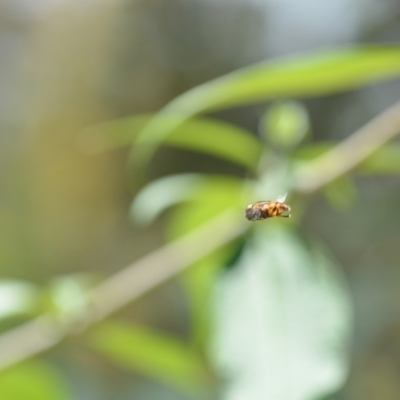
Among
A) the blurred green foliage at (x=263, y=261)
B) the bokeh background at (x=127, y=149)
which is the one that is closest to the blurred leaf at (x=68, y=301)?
the blurred green foliage at (x=263, y=261)

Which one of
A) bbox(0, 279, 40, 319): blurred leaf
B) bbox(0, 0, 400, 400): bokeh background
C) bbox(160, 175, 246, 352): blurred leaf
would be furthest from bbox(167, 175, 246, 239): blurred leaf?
bbox(0, 0, 400, 400): bokeh background

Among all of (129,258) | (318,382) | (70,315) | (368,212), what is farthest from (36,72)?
(318,382)

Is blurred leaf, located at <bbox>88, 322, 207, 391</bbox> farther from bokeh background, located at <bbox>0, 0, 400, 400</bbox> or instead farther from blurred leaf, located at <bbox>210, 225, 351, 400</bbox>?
bokeh background, located at <bbox>0, 0, 400, 400</bbox>

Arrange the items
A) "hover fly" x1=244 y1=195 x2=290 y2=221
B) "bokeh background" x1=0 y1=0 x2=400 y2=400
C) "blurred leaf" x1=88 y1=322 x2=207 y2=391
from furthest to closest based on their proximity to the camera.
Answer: "bokeh background" x1=0 y1=0 x2=400 y2=400, "blurred leaf" x1=88 y1=322 x2=207 y2=391, "hover fly" x1=244 y1=195 x2=290 y2=221

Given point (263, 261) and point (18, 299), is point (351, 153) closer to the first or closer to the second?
point (263, 261)

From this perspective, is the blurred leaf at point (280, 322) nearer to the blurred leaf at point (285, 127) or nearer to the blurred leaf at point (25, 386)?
the blurred leaf at point (285, 127)
